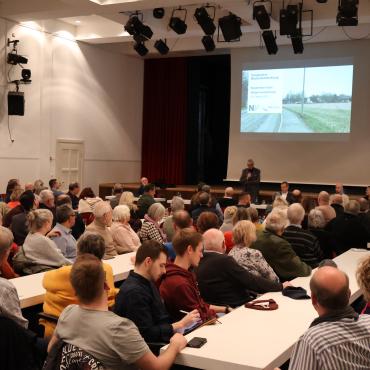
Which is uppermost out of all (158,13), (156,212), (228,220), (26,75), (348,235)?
(158,13)

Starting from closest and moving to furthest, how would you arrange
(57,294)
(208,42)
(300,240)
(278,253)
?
1. (57,294)
2. (278,253)
3. (300,240)
4. (208,42)

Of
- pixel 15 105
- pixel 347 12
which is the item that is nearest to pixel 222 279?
pixel 347 12

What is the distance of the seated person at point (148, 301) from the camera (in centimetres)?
265

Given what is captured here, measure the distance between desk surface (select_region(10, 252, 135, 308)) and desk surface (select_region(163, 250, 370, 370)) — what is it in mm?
Answer: 1207

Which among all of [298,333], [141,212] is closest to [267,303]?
[298,333]

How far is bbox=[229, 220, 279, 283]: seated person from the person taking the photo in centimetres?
380

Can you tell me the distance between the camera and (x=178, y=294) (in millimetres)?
3004

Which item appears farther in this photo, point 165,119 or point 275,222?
point 165,119

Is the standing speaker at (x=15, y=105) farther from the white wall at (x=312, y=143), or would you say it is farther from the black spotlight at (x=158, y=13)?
the white wall at (x=312, y=143)

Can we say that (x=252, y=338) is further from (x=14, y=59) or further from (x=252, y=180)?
(x=14, y=59)

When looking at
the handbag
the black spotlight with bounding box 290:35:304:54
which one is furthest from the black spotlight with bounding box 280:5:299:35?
the handbag

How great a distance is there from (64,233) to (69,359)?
260 centimetres

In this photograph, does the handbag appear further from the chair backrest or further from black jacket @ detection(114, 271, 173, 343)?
the chair backrest

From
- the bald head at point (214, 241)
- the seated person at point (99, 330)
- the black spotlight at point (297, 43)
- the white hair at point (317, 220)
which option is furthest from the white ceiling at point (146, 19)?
the seated person at point (99, 330)
